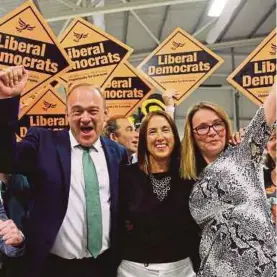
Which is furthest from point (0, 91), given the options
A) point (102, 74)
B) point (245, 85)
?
point (245, 85)

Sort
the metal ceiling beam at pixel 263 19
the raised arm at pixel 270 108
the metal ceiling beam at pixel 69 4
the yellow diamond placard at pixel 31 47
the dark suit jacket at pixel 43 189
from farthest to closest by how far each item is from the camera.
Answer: the metal ceiling beam at pixel 263 19 < the metal ceiling beam at pixel 69 4 < the yellow diamond placard at pixel 31 47 < the dark suit jacket at pixel 43 189 < the raised arm at pixel 270 108

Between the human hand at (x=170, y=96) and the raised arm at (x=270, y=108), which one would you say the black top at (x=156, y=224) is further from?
the human hand at (x=170, y=96)

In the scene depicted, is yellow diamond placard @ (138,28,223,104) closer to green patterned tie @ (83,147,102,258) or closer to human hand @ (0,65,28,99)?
green patterned tie @ (83,147,102,258)

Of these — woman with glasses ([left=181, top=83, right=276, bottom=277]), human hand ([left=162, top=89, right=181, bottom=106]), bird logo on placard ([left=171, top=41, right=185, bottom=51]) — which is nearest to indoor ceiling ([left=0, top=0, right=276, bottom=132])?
bird logo on placard ([left=171, top=41, right=185, bottom=51])

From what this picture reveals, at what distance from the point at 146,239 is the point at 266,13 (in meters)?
9.07

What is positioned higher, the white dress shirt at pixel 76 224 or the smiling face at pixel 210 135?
the smiling face at pixel 210 135

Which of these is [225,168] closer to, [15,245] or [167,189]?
[167,189]

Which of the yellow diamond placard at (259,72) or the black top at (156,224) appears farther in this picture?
the yellow diamond placard at (259,72)

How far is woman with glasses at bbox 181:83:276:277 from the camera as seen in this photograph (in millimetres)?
1833

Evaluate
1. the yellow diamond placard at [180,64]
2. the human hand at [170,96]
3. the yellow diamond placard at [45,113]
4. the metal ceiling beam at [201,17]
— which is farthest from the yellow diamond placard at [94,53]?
the metal ceiling beam at [201,17]

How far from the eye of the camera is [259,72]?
4578 mm

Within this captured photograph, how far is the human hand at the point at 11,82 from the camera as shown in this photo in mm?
1766

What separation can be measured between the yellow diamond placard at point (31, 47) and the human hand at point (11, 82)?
4.69ft

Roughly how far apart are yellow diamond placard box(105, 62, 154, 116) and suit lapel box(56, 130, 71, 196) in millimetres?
2474
